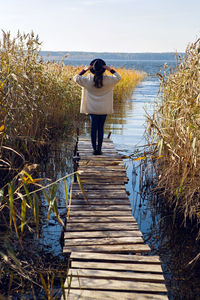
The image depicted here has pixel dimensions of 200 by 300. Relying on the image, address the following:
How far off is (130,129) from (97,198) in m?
6.59

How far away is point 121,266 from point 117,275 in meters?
0.14

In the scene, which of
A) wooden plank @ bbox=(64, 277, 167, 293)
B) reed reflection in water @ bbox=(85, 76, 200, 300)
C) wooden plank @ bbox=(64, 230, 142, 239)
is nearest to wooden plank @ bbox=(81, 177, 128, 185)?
reed reflection in water @ bbox=(85, 76, 200, 300)

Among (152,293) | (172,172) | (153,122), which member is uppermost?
(153,122)

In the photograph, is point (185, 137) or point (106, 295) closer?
point (106, 295)

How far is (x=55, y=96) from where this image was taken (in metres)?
8.02

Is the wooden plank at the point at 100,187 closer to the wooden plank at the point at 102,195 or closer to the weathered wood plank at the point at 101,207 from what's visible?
the wooden plank at the point at 102,195

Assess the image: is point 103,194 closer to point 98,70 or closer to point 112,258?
point 112,258

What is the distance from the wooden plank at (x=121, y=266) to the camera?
2773mm

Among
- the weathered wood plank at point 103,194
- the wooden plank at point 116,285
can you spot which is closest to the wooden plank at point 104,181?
the weathered wood plank at point 103,194

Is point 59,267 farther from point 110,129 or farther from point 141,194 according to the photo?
point 110,129

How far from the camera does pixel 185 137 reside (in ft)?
13.3

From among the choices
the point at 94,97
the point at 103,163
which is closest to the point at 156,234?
the point at 103,163

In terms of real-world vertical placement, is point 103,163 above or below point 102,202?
above

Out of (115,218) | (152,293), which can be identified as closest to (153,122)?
(115,218)
